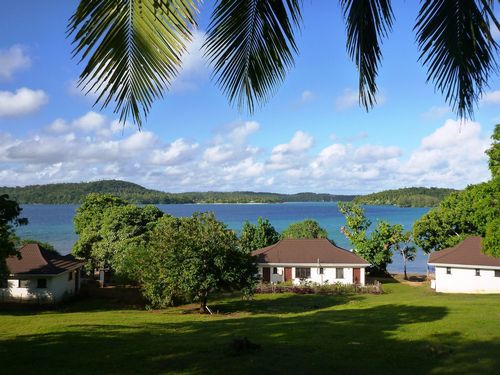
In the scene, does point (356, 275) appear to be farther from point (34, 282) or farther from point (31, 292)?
point (31, 292)

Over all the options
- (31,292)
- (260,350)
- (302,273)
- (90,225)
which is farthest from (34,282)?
(302,273)

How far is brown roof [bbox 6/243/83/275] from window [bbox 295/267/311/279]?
19.6 m

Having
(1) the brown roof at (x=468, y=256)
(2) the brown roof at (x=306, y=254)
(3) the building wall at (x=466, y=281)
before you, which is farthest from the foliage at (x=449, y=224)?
(2) the brown roof at (x=306, y=254)

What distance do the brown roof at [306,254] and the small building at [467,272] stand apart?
672 cm

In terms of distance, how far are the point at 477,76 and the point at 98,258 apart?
138 feet

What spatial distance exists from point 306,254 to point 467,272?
1432 cm

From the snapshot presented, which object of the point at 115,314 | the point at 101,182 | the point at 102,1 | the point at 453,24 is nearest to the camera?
the point at 102,1

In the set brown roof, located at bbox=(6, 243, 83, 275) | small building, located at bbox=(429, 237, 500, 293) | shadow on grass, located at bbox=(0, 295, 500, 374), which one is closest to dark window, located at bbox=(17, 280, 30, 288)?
brown roof, located at bbox=(6, 243, 83, 275)

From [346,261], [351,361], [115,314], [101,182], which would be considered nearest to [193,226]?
[115,314]

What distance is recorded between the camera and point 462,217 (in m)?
45.7

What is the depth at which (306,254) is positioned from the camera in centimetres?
4378

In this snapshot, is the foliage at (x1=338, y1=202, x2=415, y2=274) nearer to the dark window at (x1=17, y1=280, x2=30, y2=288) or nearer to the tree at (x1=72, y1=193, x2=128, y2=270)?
the tree at (x1=72, y1=193, x2=128, y2=270)

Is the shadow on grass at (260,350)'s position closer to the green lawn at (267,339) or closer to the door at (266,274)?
the green lawn at (267,339)

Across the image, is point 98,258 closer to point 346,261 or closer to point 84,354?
point 346,261
